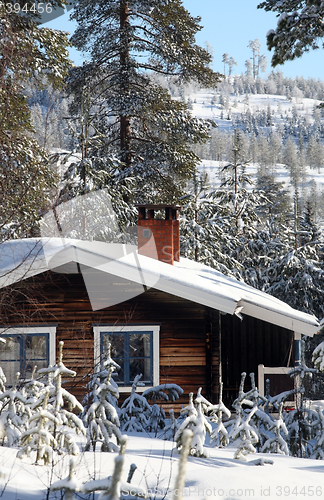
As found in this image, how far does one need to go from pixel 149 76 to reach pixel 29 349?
14788 mm

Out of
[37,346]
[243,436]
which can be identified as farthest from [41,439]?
[37,346]

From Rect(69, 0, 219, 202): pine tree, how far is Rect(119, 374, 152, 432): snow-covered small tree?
12751mm

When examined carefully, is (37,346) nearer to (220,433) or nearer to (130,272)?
(130,272)

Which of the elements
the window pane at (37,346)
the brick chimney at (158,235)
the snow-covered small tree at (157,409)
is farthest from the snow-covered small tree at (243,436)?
the brick chimney at (158,235)

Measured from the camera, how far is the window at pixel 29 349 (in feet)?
36.7

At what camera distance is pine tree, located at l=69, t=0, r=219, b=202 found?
20.5 m

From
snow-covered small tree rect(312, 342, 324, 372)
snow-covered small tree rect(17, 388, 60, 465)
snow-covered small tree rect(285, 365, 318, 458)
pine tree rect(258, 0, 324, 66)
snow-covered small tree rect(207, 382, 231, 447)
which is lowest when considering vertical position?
snow-covered small tree rect(285, 365, 318, 458)

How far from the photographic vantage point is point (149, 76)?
21828 millimetres

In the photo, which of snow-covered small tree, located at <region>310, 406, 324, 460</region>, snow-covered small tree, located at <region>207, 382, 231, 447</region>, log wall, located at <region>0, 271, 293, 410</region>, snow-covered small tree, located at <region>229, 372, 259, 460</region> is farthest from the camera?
log wall, located at <region>0, 271, 293, 410</region>

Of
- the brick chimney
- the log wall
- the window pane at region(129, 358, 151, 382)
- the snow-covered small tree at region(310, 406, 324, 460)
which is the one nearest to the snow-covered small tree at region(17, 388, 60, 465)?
the snow-covered small tree at region(310, 406, 324, 460)

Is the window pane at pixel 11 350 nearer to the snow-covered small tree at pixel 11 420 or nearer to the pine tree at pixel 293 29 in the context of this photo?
the snow-covered small tree at pixel 11 420

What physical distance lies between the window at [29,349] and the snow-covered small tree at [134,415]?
253 cm

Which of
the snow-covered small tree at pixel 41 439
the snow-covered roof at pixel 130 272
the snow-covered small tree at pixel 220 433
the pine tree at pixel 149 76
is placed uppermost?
the pine tree at pixel 149 76

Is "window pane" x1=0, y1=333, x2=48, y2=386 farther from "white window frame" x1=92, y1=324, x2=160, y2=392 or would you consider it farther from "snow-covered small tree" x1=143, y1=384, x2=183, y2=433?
"snow-covered small tree" x1=143, y1=384, x2=183, y2=433
